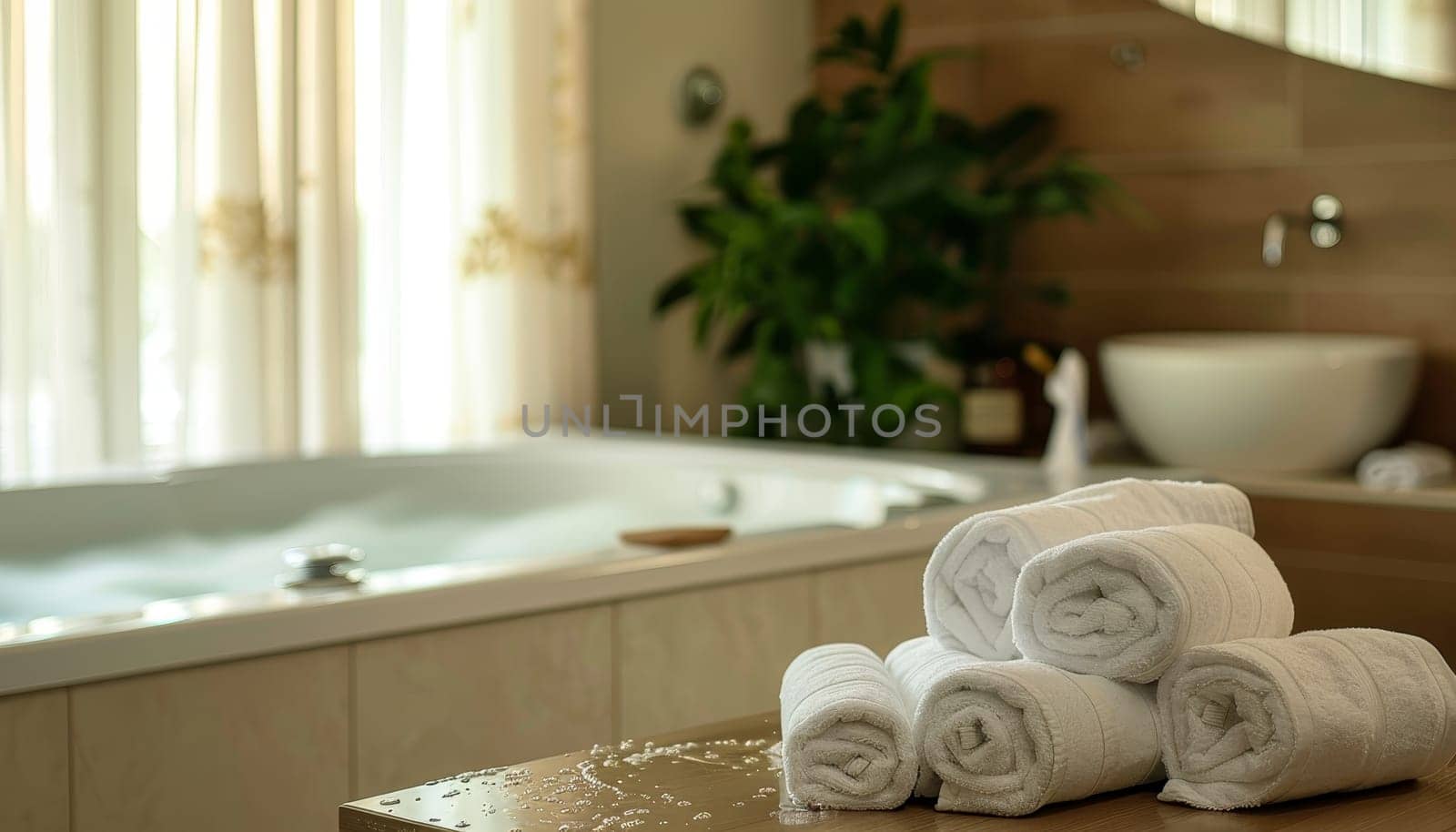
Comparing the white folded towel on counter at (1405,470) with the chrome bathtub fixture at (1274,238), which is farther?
the chrome bathtub fixture at (1274,238)

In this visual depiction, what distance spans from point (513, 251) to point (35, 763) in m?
1.84

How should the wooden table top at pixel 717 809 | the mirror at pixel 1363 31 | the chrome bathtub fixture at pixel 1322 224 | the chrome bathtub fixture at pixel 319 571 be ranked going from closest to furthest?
the wooden table top at pixel 717 809 → the chrome bathtub fixture at pixel 319 571 → the mirror at pixel 1363 31 → the chrome bathtub fixture at pixel 1322 224

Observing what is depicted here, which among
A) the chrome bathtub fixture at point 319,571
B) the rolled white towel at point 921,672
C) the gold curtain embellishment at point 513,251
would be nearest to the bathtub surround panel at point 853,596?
the chrome bathtub fixture at point 319,571

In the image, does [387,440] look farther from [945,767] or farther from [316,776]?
[945,767]

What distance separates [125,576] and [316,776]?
2.58 feet

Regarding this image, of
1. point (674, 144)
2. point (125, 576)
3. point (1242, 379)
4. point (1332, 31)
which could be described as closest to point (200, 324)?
point (125, 576)

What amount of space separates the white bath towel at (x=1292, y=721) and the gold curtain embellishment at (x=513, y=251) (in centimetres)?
228

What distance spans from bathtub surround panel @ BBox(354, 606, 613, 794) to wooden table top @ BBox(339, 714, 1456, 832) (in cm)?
65

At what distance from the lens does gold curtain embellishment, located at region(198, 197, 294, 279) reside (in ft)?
8.28

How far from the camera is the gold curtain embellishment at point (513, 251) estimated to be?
2939mm

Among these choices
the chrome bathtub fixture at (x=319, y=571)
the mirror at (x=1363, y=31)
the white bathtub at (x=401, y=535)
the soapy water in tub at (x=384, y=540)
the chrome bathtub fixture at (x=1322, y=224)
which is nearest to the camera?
the white bathtub at (x=401, y=535)

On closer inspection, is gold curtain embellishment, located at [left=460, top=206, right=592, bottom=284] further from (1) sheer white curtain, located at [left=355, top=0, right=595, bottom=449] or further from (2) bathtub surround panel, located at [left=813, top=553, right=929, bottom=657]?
(2) bathtub surround panel, located at [left=813, top=553, right=929, bottom=657]

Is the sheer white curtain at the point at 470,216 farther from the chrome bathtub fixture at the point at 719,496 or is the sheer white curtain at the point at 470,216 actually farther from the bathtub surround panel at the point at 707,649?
the bathtub surround panel at the point at 707,649

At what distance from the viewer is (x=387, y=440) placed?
2.81 m
